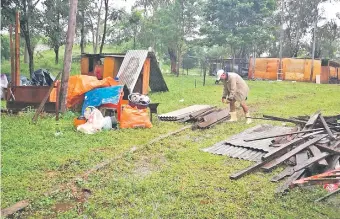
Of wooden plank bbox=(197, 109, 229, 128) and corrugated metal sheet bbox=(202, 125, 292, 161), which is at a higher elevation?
wooden plank bbox=(197, 109, 229, 128)

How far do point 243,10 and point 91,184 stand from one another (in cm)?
2547

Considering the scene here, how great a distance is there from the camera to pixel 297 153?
539 centimetres

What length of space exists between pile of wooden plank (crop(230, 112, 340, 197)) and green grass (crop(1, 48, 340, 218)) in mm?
165

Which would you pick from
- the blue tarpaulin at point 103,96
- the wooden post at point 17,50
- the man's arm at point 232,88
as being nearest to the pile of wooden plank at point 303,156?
the man's arm at point 232,88

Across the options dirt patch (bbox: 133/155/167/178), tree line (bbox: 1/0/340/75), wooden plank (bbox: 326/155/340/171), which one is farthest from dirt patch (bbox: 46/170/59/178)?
tree line (bbox: 1/0/340/75)

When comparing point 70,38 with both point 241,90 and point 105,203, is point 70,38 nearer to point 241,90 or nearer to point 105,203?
point 241,90

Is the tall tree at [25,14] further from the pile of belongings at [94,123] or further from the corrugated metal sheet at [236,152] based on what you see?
the corrugated metal sheet at [236,152]

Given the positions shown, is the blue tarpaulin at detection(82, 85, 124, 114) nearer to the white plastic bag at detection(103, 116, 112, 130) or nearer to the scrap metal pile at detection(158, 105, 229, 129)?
the white plastic bag at detection(103, 116, 112, 130)

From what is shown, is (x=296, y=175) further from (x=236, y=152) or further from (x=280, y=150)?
(x=236, y=152)

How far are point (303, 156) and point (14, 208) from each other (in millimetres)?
4340

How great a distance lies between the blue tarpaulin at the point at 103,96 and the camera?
8.64 m

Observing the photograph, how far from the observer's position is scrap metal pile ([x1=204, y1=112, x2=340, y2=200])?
4641mm

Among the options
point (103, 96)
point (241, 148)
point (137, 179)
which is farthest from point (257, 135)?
point (103, 96)

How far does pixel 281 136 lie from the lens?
20.0 feet
